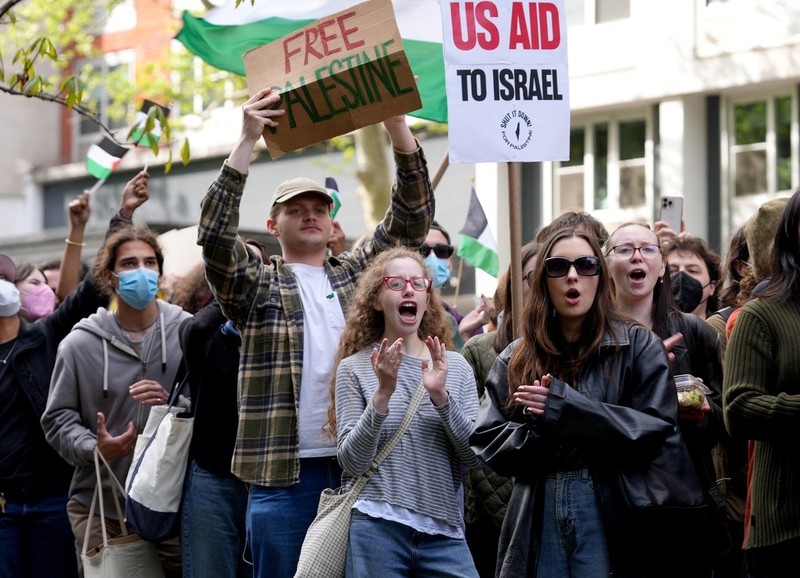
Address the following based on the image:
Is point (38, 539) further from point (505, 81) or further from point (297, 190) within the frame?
point (505, 81)

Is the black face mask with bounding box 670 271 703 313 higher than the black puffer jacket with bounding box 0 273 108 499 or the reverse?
higher

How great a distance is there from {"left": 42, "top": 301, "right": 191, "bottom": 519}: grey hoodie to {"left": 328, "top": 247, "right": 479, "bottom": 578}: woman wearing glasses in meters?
1.78

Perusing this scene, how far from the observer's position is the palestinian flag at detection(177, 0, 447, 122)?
9820 mm

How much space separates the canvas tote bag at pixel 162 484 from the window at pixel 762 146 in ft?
46.9

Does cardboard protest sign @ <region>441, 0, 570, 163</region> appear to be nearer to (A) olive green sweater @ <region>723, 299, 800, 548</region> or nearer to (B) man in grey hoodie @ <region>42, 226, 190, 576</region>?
(A) olive green sweater @ <region>723, 299, 800, 548</region>

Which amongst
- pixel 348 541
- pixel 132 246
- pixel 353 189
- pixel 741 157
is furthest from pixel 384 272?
pixel 353 189

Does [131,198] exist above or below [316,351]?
above

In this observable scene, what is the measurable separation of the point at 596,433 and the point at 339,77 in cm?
219

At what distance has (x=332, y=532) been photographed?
5.60 metres

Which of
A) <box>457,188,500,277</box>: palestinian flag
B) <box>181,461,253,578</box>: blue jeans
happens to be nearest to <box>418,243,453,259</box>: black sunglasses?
<box>457,188,500,277</box>: palestinian flag

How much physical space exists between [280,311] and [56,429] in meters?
1.87

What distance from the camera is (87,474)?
7.47 m

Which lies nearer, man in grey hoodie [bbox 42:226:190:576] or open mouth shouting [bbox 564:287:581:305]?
open mouth shouting [bbox 564:287:581:305]

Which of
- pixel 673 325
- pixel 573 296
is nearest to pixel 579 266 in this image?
pixel 573 296
